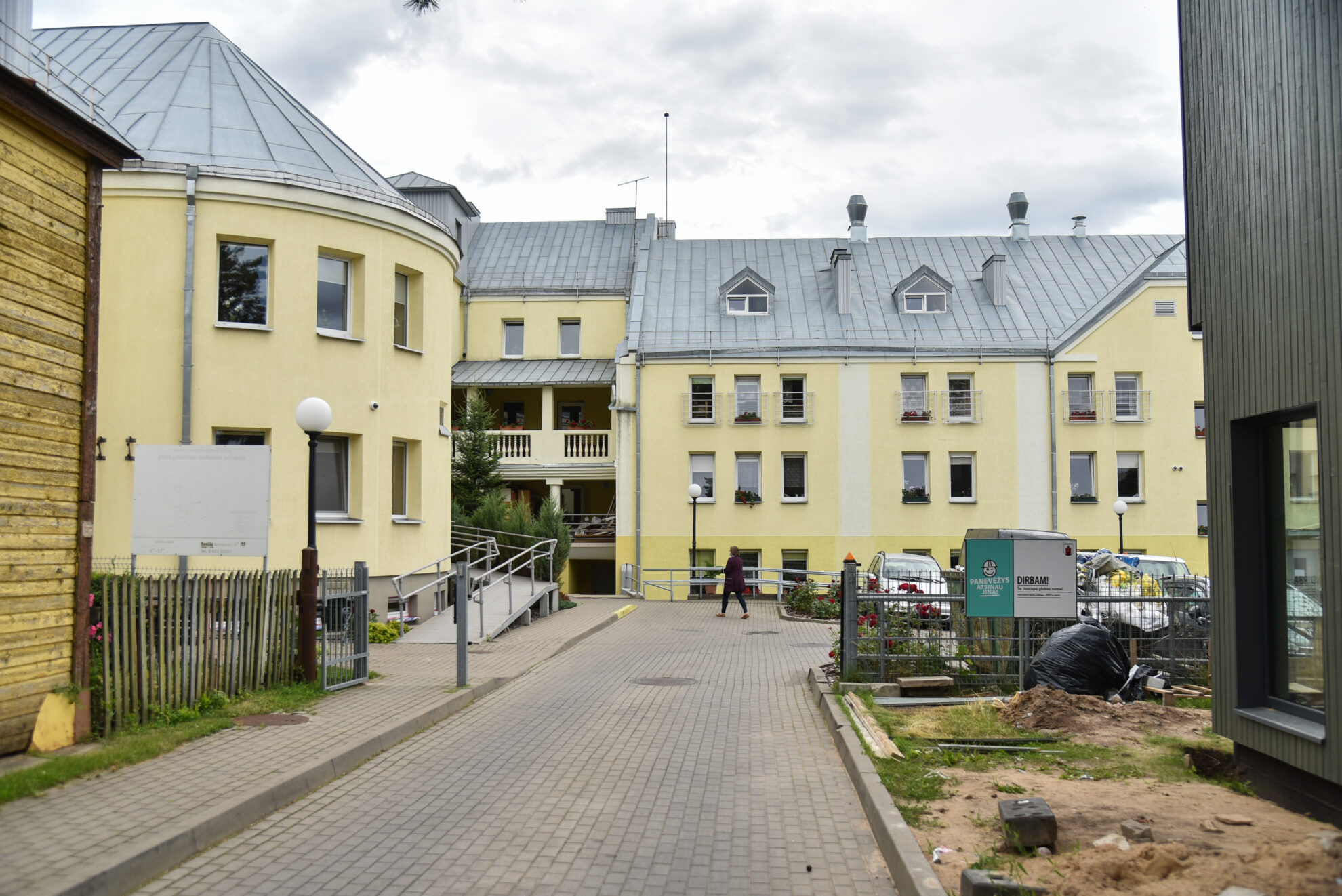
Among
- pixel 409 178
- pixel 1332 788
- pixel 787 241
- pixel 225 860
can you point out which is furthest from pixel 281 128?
pixel 787 241

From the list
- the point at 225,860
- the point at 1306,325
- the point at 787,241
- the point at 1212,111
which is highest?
the point at 787,241

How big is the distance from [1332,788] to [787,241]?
38591 mm

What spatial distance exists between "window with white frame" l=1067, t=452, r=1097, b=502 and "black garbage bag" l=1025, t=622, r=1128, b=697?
26953mm

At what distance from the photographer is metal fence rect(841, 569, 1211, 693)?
40.0 ft

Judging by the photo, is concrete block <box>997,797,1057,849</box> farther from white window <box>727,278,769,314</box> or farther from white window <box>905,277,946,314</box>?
Answer: white window <box>905,277,946,314</box>

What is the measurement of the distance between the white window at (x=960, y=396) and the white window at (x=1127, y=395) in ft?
16.4

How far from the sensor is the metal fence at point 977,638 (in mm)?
12180

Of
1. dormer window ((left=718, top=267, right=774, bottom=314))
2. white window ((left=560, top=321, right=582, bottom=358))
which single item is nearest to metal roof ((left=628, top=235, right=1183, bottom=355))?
dormer window ((left=718, top=267, right=774, bottom=314))

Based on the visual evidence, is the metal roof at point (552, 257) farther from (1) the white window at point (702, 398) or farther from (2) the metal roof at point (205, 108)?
(2) the metal roof at point (205, 108)

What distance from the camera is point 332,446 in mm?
18859

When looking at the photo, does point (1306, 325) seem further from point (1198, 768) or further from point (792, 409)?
point (792, 409)

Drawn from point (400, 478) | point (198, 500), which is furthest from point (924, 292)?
point (198, 500)

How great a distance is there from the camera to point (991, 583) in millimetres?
11617

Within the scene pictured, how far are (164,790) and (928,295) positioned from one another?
35614 millimetres
